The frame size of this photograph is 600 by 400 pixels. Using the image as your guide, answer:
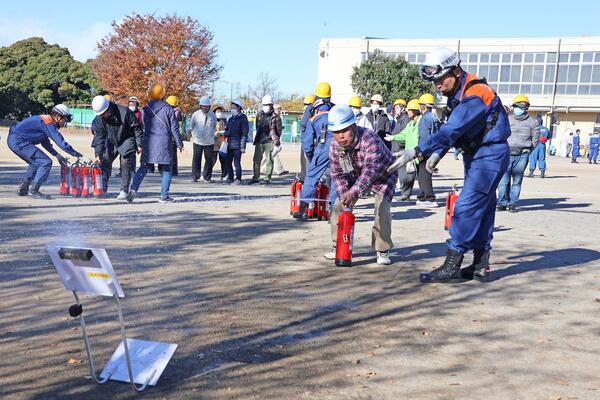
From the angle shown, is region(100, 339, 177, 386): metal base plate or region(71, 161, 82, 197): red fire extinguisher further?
region(71, 161, 82, 197): red fire extinguisher

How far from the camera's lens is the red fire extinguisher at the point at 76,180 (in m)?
11.8

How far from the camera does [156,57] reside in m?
41.2

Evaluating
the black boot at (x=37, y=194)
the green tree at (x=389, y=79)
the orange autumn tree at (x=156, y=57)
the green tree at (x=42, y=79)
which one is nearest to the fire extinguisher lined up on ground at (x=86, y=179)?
the black boot at (x=37, y=194)

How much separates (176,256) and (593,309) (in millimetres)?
3990

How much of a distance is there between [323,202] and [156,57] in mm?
33617

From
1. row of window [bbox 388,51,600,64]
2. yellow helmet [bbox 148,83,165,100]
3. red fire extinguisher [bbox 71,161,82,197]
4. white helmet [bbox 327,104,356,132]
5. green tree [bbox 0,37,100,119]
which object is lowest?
red fire extinguisher [bbox 71,161,82,197]

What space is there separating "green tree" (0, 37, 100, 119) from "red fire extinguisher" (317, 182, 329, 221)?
47884 millimetres

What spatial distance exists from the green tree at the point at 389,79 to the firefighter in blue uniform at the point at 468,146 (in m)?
50.1

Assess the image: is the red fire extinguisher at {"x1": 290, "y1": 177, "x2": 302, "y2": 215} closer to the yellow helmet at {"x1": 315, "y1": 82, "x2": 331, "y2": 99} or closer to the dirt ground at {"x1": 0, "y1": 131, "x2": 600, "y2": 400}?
the dirt ground at {"x1": 0, "y1": 131, "x2": 600, "y2": 400}

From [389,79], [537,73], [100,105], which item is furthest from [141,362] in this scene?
[537,73]

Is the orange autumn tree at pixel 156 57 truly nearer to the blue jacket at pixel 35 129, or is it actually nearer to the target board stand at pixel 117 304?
the blue jacket at pixel 35 129

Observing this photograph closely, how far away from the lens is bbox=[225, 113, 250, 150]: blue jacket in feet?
51.2

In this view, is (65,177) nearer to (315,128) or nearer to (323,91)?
(315,128)

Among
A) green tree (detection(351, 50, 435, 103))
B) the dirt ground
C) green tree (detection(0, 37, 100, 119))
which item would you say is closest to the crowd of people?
the dirt ground
